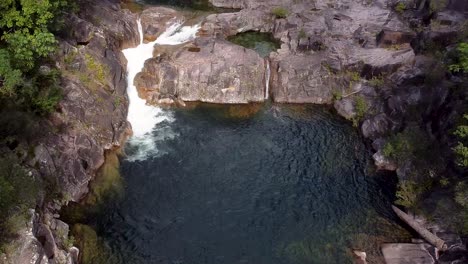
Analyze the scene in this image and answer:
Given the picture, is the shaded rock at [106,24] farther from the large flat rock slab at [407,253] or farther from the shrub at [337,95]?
the large flat rock slab at [407,253]

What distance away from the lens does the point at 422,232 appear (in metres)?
32.0

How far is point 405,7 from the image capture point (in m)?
59.5

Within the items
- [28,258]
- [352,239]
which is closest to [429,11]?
[352,239]

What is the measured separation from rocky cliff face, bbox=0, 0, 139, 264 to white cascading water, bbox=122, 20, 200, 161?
1.12 meters

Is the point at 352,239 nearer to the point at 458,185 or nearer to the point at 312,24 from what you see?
the point at 458,185

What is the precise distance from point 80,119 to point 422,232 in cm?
3104

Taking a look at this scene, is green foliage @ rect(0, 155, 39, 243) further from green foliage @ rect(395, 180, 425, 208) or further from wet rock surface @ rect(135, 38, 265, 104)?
green foliage @ rect(395, 180, 425, 208)

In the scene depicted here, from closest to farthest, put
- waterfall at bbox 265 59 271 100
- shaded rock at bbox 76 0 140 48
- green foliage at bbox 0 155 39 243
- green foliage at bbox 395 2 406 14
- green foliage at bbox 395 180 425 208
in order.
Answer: green foliage at bbox 0 155 39 243 → green foliage at bbox 395 180 425 208 → shaded rock at bbox 76 0 140 48 → waterfall at bbox 265 59 271 100 → green foliage at bbox 395 2 406 14

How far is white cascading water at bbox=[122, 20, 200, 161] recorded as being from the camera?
40406 millimetres

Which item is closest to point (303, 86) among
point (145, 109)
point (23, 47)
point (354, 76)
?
point (354, 76)

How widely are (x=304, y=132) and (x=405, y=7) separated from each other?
29699 millimetres

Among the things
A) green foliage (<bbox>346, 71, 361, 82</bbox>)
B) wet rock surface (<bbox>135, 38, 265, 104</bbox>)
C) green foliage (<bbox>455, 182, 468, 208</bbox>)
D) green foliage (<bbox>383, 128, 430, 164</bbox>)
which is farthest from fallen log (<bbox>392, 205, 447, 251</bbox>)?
wet rock surface (<bbox>135, 38, 265, 104</bbox>)

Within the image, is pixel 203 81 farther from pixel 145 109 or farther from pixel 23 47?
pixel 23 47

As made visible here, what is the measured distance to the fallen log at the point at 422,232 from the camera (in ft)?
101
